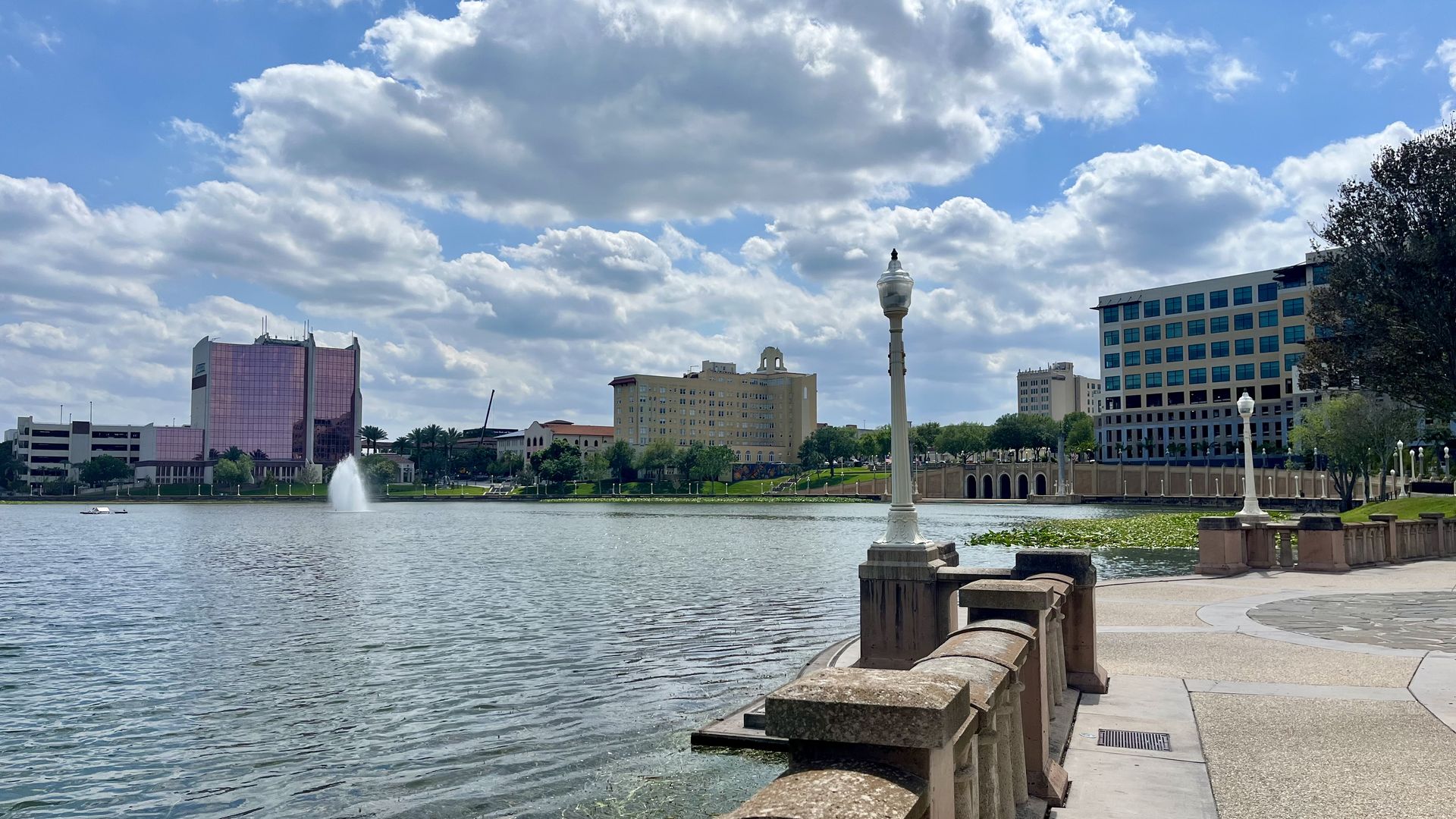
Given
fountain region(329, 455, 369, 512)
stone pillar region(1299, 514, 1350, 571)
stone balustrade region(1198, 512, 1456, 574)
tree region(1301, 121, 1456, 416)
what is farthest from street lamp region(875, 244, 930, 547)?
fountain region(329, 455, 369, 512)

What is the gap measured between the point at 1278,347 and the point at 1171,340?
608 inches

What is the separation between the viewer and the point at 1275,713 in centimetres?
986

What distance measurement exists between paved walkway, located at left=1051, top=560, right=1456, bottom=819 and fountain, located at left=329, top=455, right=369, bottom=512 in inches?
5692

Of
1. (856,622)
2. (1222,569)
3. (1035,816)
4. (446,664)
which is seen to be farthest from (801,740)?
(1222,569)

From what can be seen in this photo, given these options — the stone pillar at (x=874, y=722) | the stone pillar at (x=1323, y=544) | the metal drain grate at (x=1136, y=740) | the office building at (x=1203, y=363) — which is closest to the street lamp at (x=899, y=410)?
the metal drain grate at (x=1136, y=740)

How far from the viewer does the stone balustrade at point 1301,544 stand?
25.5m

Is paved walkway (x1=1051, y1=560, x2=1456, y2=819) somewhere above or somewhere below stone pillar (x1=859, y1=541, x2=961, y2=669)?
below

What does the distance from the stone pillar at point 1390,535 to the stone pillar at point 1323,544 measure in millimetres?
3274

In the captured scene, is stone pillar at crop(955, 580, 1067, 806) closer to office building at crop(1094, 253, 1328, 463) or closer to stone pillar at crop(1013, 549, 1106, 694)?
stone pillar at crop(1013, 549, 1106, 694)

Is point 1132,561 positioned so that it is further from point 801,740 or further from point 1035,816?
point 801,740

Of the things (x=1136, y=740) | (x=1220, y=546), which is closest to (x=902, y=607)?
(x=1136, y=740)

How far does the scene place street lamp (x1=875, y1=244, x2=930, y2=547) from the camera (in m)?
14.5

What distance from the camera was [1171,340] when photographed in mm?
145500

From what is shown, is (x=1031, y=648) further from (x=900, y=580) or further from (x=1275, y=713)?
(x=900, y=580)
